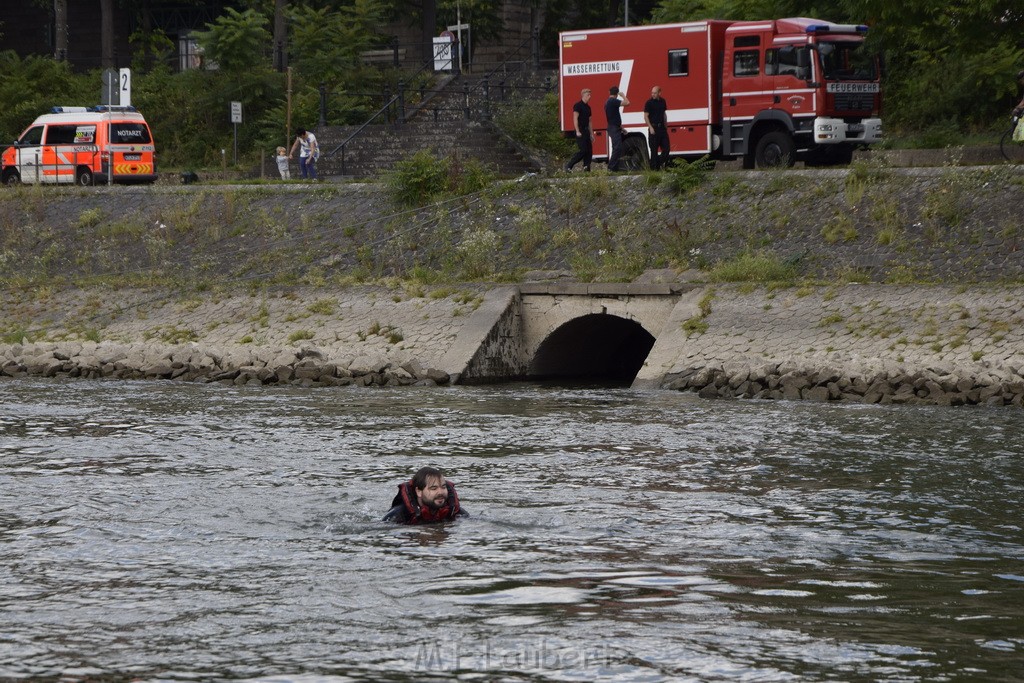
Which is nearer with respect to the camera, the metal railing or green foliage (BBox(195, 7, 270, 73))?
the metal railing

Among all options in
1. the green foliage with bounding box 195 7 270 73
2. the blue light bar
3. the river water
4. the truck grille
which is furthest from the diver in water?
the green foliage with bounding box 195 7 270 73

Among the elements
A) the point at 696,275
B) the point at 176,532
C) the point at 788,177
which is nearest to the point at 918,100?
the point at 788,177

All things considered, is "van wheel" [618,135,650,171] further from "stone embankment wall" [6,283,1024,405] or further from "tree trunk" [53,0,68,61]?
"tree trunk" [53,0,68,61]

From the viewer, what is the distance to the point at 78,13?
61.7 metres

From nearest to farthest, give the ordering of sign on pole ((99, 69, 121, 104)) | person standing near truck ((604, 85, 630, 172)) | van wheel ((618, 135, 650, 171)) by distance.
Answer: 1. person standing near truck ((604, 85, 630, 172))
2. van wheel ((618, 135, 650, 171))
3. sign on pole ((99, 69, 121, 104))

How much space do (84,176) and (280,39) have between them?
9.29 meters

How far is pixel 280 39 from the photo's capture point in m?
50.9

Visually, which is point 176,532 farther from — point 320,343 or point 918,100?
point 918,100

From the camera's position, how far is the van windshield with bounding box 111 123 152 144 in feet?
145

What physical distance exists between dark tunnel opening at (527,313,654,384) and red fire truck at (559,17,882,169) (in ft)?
13.2

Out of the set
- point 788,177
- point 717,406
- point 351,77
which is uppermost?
point 351,77

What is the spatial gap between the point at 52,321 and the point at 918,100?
2241cm

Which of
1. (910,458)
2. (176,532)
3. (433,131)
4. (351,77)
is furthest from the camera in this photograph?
(351,77)

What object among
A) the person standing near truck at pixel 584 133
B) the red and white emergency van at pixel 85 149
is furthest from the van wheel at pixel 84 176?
the person standing near truck at pixel 584 133
